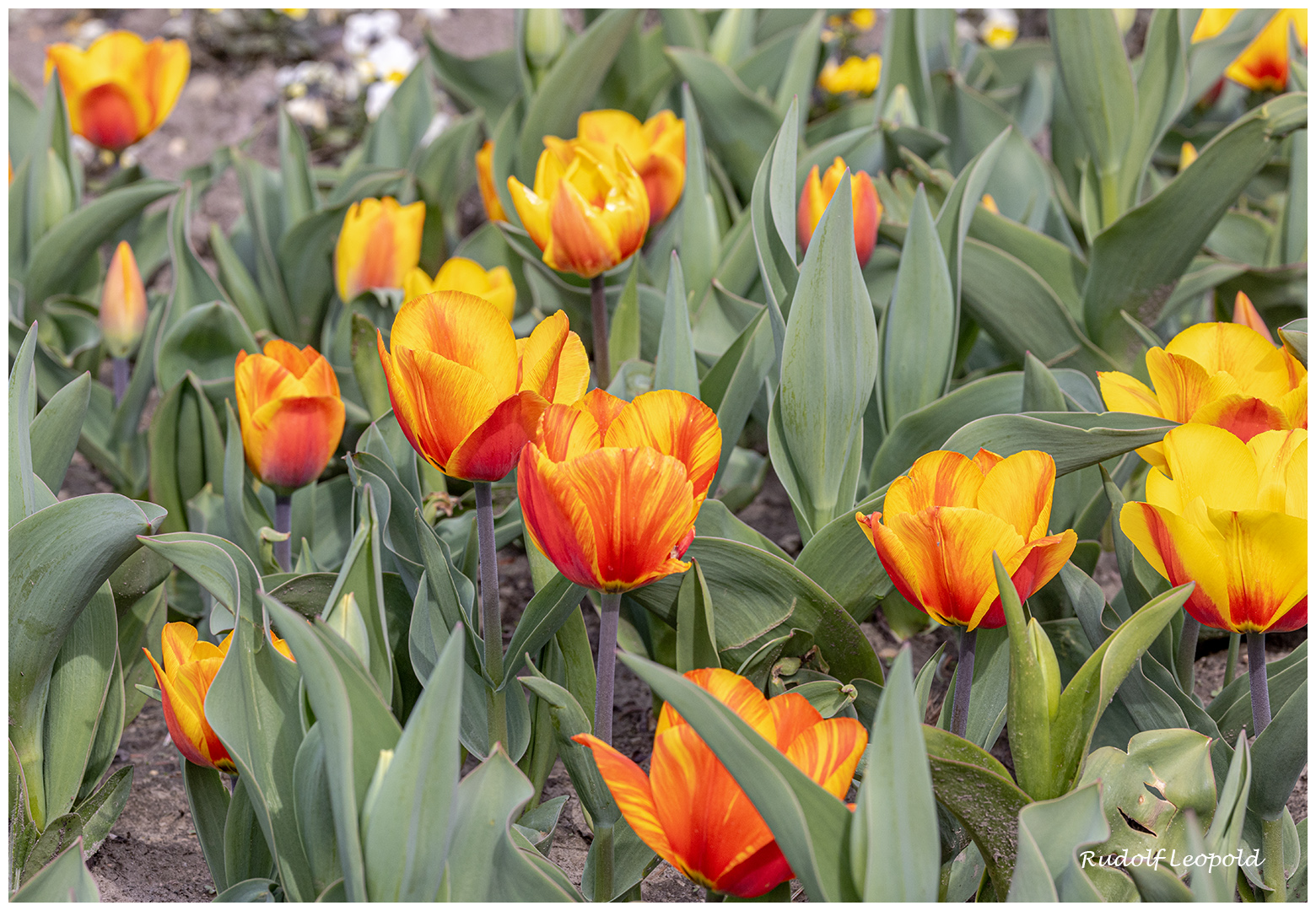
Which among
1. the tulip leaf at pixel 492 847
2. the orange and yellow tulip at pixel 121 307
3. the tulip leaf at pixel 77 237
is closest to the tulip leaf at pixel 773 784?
the tulip leaf at pixel 492 847

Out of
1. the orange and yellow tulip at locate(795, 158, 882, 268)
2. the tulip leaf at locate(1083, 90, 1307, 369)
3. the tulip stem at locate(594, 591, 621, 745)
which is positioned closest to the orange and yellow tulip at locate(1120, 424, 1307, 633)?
the tulip stem at locate(594, 591, 621, 745)

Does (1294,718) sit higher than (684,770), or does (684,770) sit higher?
(684,770)

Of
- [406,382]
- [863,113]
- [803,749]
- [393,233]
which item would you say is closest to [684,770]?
[803,749]

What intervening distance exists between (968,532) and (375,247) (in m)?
1.05

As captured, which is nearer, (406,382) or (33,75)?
(406,382)

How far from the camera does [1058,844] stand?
0.66 m

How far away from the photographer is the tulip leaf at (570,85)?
1722mm

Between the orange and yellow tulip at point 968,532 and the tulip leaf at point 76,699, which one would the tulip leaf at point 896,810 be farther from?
the tulip leaf at point 76,699

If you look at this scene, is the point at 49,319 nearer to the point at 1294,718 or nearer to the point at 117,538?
the point at 117,538

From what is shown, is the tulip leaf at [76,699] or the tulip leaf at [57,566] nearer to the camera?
the tulip leaf at [57,566]

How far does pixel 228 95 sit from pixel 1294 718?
2.78m

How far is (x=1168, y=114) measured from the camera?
4.89 ft

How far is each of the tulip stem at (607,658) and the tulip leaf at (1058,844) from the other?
0.28 m

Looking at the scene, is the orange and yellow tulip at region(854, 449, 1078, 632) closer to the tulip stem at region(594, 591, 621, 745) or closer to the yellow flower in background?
the tulip stem at region(594, 591, 621, 745)
